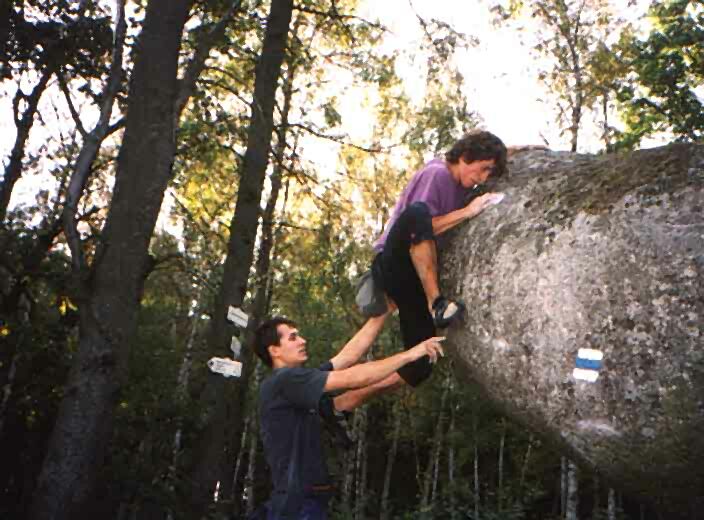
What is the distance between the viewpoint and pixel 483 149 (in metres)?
4.36

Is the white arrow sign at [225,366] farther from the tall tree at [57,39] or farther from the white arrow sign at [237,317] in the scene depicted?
the tall tree at [57,39]

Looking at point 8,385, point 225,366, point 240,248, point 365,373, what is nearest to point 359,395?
point 365,373

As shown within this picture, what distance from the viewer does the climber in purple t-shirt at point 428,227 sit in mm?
4242

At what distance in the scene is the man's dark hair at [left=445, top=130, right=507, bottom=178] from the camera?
436 cm

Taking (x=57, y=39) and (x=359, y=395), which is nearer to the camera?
(x=359, y=395)

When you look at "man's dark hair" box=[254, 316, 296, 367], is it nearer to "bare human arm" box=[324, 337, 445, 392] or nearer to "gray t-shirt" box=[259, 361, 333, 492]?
"gray t-shirt" box=[259, 361, 333, 492]

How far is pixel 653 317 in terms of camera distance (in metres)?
3.28

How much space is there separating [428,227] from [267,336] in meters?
1.23

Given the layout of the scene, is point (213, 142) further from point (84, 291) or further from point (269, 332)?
point (269, 332)

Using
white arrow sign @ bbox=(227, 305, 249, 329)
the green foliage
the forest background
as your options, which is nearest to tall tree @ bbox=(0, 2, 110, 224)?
the forest background

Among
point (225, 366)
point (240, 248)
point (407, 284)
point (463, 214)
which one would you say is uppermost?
point (240, 248)

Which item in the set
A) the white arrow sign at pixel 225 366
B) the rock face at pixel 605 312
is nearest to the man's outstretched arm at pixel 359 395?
the rock face at pixel 605 312

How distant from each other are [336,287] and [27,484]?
8281 mm

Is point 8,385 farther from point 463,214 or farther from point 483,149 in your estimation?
point 483,149
